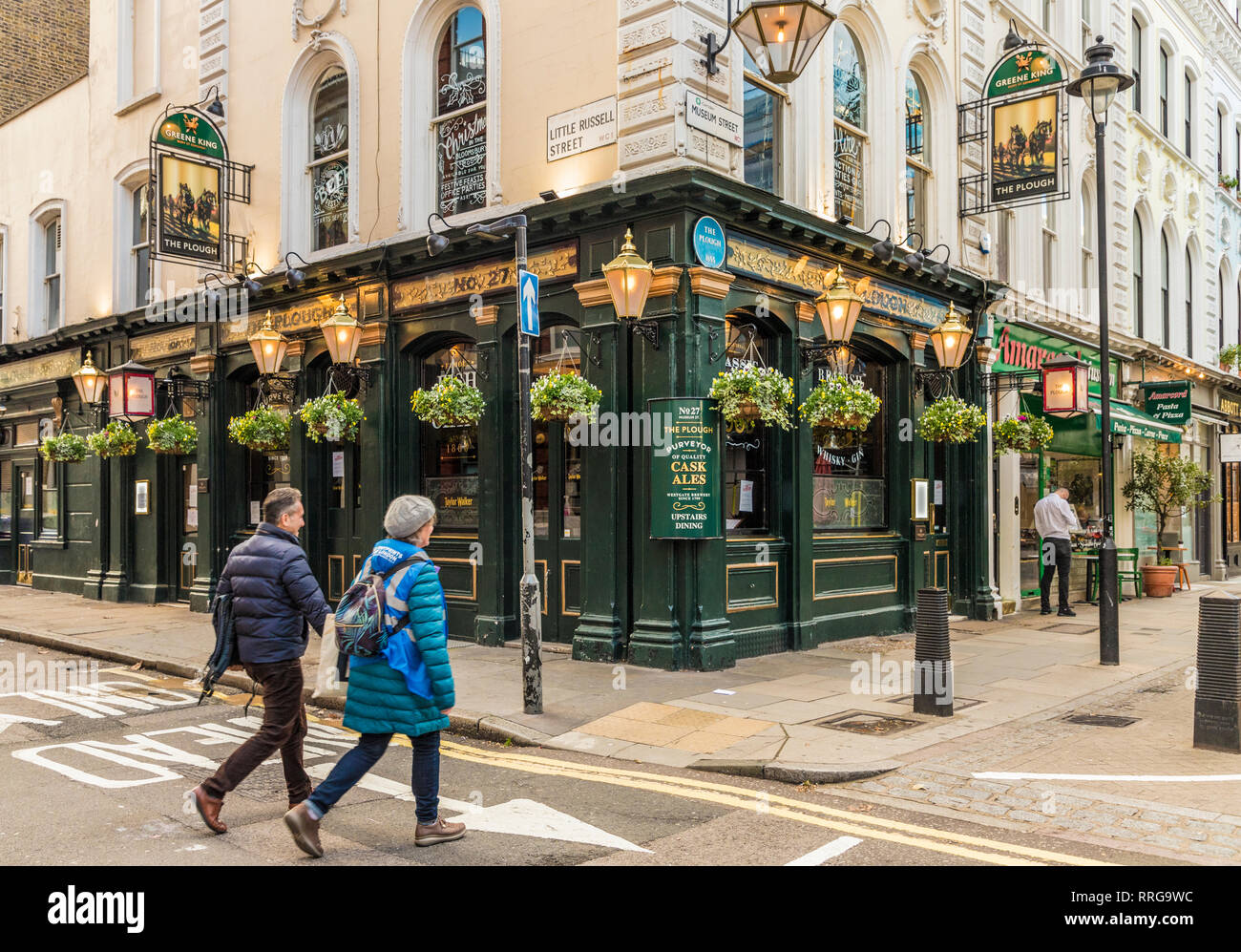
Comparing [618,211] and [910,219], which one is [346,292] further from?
[910,219]

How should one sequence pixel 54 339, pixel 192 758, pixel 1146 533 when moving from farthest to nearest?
pixel 1146 533 → pixel 54 339 → pixel 192 758

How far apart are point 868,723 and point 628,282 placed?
194 inches

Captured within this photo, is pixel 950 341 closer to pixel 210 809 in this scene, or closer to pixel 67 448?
pixel 210 809

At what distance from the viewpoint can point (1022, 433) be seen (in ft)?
49.2

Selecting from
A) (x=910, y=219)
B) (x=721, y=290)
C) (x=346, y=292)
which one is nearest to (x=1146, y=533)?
(x=910, y=219)

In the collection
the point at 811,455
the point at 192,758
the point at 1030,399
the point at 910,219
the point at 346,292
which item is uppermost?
the point at 910,219

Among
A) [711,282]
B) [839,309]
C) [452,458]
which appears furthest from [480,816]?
[452,458]

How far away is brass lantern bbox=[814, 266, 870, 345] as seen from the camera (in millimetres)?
12047

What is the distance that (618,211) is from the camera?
11383 mm

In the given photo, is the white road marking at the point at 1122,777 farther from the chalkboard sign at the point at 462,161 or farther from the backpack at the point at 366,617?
the chalkboard sign at the point at 462,161

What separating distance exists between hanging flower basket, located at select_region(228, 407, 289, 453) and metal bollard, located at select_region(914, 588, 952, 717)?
9.97 m

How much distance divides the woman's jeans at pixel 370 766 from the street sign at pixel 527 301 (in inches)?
184

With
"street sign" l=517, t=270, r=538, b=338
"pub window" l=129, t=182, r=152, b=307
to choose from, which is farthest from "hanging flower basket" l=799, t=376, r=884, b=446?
"pub window" l=129, t=182, r=152, b=307

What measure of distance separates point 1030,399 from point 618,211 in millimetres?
9361
